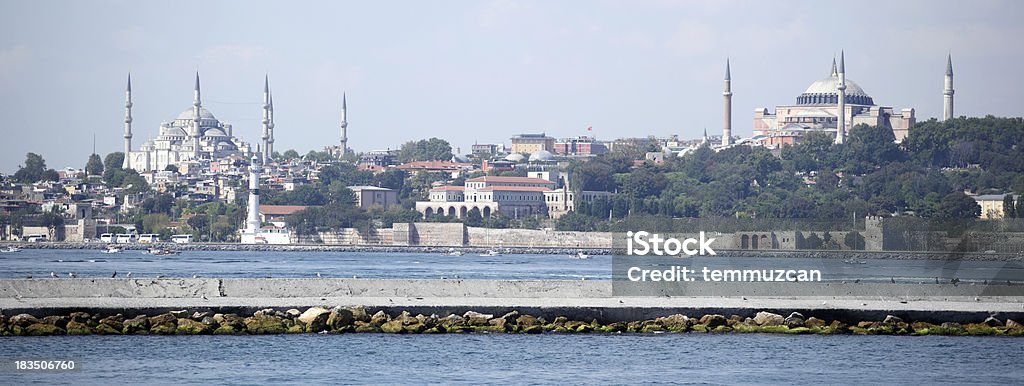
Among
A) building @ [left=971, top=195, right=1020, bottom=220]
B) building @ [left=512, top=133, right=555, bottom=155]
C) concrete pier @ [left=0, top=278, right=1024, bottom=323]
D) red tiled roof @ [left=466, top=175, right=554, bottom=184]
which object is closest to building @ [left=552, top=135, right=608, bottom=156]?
building @ [left=512, top=133, right=555, bottom=155]

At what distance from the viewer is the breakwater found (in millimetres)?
22531

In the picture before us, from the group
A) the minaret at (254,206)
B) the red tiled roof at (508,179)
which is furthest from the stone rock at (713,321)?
the red tiled roof at (508,179)

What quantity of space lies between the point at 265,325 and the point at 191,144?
438ft

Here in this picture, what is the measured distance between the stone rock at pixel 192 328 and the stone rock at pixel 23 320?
1622mm

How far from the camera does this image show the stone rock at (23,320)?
21844 millimetres

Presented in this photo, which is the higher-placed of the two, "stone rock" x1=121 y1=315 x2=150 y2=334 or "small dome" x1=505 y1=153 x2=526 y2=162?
"small dome" x1=505 y1=153 x2=526 y2=162

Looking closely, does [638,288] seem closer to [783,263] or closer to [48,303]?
[783,263]

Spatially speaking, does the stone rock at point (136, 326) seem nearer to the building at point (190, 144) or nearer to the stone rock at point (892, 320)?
the stone rock at point (892, 320)

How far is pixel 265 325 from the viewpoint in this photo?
22.6 m

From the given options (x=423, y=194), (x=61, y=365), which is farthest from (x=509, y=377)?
(x=423, y=194)

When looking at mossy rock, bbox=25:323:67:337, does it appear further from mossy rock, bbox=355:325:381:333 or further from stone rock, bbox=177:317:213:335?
mossy rock, bbox=355:325:381:333

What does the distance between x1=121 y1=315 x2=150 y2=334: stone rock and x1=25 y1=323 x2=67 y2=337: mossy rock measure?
706mm

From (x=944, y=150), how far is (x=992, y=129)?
302 centimetres

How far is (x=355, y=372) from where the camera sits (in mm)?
19203
